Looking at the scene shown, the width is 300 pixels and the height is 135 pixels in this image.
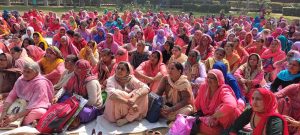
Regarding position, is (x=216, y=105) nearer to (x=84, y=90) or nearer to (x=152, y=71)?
(x=84, y=90)

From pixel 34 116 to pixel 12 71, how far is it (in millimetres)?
1238

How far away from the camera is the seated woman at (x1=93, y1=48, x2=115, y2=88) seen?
5699 mm

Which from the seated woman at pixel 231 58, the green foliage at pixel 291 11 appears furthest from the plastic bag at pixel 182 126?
the green foliage at pixel 291 11

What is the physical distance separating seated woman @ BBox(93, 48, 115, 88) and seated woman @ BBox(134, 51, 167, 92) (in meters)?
0.47

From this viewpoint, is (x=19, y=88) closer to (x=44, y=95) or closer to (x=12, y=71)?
(x=44, y=95)

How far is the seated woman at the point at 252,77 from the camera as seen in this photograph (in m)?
5.42

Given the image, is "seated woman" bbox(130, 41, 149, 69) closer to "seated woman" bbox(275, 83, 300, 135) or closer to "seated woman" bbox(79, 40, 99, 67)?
"seated woman" bbox(79, 40, 99, 67)

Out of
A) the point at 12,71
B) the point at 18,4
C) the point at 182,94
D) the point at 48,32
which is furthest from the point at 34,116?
the point at 18,4

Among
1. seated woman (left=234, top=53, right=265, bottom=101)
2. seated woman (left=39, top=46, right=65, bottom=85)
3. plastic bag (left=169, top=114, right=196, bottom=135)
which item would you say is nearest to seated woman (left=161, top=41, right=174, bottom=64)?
seated woman (left=234, top=53, right=265, bottom=101)

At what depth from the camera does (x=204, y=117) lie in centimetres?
411

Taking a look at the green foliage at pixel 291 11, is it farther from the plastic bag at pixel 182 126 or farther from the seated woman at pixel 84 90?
the seated woman at pixel 84 90

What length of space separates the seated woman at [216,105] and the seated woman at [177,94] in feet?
1.16

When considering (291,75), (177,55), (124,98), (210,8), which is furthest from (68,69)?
(210,8)

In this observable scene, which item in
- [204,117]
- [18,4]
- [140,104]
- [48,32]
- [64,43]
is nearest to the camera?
[204,117]
